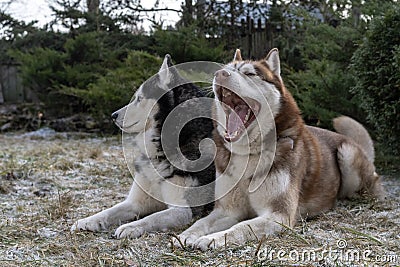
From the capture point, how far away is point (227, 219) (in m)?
2.86

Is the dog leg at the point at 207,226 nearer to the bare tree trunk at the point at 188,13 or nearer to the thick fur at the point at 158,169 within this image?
the thick fur at the point at 158,169

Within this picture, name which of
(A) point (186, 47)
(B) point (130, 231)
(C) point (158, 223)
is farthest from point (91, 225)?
(A) point (186, 47)

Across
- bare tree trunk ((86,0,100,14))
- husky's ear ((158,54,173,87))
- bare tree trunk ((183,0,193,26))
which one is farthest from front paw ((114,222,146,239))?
bare tree trunk ((86,0,100,14))

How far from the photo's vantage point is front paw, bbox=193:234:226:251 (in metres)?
2.44

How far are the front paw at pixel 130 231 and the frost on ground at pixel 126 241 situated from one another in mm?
71

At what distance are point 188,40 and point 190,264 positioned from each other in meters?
6.37

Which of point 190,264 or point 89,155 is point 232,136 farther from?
point 89,155

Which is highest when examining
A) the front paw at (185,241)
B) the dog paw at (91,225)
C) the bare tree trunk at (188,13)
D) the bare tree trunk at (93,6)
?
the bare tree trunk at (93,6)

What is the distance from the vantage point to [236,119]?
3.02m

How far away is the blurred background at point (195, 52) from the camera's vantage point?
4582 mm

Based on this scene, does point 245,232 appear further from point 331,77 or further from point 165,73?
point 331,77

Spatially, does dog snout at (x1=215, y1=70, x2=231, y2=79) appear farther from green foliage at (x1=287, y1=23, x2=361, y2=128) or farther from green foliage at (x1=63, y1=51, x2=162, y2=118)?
green foliage at (x1=63, y1=51, x2=162, y2=118)

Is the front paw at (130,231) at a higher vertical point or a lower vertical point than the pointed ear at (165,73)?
lower

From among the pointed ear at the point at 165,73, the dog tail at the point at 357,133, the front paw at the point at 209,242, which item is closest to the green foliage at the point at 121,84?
the dog tail at the point at 357,133
